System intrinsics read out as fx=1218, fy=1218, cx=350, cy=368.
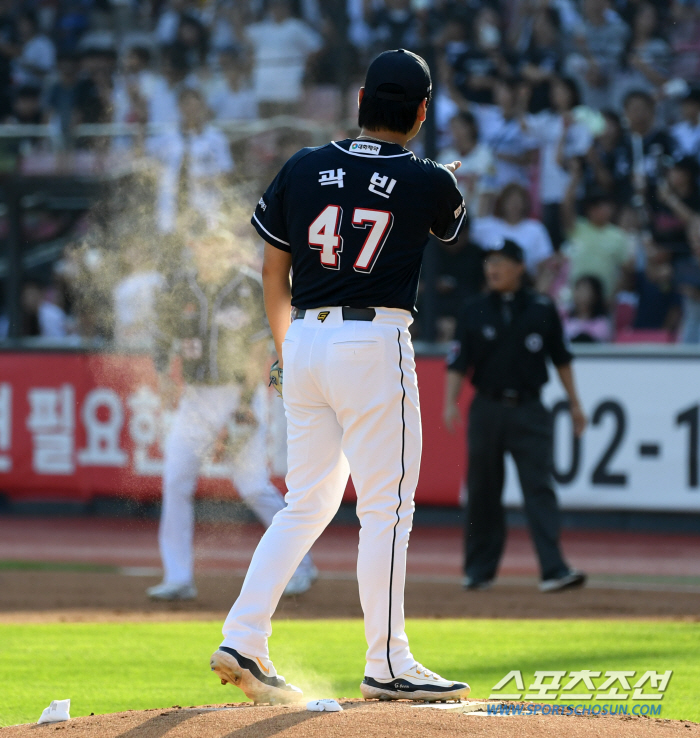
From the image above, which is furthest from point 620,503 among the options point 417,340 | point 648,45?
point 648,45

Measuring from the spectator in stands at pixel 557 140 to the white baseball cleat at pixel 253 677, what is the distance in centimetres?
880

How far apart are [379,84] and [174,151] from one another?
A: 30.2 ft

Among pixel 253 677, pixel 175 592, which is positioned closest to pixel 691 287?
pixel 175 592

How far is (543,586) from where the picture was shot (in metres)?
7.97

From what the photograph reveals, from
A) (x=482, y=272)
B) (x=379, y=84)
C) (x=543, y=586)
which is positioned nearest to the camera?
(x=379, y=84)

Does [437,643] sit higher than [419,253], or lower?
lower

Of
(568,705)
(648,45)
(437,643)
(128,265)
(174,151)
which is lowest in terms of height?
(437,643)

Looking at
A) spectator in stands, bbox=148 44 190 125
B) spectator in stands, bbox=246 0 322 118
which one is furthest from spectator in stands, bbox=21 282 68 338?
spectator in stands, bbox=246 0 322 118

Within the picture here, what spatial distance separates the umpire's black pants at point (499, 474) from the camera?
8078 mm

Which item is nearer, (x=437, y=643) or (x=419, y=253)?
(x=419, y=253)

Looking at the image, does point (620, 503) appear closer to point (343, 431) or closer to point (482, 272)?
point (482, 272)

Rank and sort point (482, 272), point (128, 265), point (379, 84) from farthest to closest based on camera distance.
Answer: point (482, 272)
point (128, 265)
point (379, 84)

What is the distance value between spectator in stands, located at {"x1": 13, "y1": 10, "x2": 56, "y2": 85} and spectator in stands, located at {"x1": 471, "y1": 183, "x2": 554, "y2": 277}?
19.2 ft

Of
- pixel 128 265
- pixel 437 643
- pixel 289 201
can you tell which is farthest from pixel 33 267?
pixel 289 201
